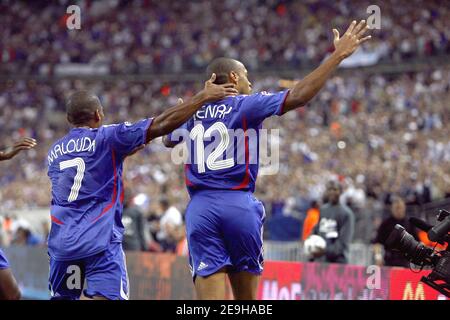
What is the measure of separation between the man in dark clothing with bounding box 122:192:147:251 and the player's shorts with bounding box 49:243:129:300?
7.31 meters

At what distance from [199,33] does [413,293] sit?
2725 centimetres

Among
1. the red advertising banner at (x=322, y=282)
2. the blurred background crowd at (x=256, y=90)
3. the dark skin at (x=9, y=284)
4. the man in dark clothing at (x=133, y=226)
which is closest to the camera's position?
the dark skin at (x=9, y=284)

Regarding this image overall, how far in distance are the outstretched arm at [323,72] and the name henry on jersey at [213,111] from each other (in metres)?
0.59

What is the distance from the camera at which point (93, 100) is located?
275 inches

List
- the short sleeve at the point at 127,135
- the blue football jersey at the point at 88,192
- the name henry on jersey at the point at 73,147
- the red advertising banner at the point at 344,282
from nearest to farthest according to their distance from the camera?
the short sleeve at the point at 127,135 < the blue football jersey at the point at 88,192 < the name henry on jersey at the point at 73,147 < the red advertising banner at the point at 344,282

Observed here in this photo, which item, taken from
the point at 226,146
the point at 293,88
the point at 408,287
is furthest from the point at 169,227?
the point at 293,88

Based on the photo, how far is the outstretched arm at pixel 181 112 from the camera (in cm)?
636

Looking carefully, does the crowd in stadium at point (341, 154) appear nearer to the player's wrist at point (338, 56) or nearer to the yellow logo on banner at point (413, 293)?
the yellow logo on banner at point (413, 293)

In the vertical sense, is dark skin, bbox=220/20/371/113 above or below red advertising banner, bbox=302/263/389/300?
above

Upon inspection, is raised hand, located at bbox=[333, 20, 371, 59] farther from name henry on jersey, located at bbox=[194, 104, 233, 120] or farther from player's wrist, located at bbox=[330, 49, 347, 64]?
name henry on jersey, located at bbox=[194, 104, 233, 120]

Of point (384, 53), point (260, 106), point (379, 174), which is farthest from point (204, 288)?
point (384, 53)

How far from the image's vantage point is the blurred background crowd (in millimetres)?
17344

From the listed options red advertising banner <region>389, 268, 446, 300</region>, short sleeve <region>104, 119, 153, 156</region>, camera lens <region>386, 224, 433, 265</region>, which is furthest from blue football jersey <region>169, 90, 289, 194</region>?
red advertising banner <region>389, 268, 446, 300</region>

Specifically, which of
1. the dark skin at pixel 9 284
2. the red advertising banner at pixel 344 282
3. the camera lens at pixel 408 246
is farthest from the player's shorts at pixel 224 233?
the red advertising banner at pixel 344 282
